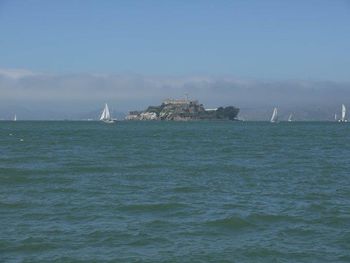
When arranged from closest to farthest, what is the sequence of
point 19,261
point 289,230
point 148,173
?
point 19,261 < point 289,230 < point 148,173

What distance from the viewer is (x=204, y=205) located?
22266 millimetres

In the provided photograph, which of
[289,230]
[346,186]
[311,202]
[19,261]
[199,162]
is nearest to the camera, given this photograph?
[19,261]

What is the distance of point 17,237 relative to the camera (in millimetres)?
16812

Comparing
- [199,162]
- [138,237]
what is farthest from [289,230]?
[199,162]

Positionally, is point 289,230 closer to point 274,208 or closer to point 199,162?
point 274,208

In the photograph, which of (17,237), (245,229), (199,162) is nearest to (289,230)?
(245,229)

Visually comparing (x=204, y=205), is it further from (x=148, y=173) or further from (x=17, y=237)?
(x=148, y=173)

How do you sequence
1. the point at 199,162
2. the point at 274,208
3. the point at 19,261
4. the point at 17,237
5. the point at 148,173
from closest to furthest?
the point at 19,261, the point at 17,237, the point at 274,208, the point at 148,173, the point at 199,162

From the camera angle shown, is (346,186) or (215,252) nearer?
Result: (215,252)

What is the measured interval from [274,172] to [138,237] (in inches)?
796

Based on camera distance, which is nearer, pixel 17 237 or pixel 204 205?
pixel 17 237

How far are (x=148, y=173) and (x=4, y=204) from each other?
521 inches

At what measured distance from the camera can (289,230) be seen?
1795 centimetres

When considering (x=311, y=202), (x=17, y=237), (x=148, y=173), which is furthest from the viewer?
(x=148, y=173)
